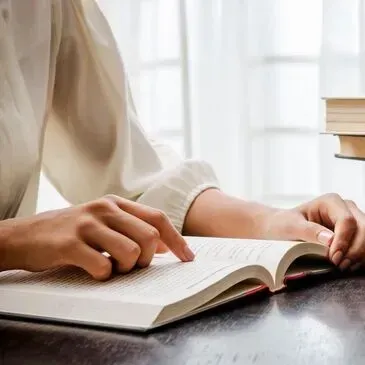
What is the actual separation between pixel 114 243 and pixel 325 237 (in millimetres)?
236

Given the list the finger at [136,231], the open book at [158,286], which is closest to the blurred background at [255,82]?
the open book at [158,286]

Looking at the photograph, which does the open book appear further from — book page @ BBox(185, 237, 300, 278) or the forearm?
the forearm

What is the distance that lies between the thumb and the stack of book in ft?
0.47

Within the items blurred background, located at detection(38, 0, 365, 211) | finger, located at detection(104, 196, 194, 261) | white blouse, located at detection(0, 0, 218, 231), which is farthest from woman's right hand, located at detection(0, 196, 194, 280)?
blurred background, located at detection(38, 0, 365, 211)

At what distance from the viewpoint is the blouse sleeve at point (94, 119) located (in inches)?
45.3

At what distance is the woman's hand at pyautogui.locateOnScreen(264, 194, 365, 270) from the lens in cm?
82

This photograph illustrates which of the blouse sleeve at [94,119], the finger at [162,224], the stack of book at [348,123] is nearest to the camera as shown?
the finger at [162,224]

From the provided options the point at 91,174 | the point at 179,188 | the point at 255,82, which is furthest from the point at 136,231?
the point at 255,82

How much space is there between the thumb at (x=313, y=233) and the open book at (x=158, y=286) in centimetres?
2

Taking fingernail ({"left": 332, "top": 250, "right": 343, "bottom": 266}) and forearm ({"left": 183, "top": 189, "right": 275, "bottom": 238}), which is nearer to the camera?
fingernail ({"left": 332, "top": 250, "right": 343, "bottom": 266})

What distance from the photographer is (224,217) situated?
1.01 metres

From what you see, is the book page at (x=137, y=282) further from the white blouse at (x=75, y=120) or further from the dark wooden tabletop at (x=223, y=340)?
the white blouse at (x=75, y=120)

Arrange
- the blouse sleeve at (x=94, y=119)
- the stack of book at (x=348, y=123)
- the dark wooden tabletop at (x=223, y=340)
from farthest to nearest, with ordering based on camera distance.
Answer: the blouse sleeve at (x=94, y=119)
the stack of book at (x=348, y=123)
the dark wooden tabletop at (x=223, y=340)

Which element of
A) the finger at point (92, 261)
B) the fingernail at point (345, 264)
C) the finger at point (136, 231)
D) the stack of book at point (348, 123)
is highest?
the stack of book at point (348, 123)
